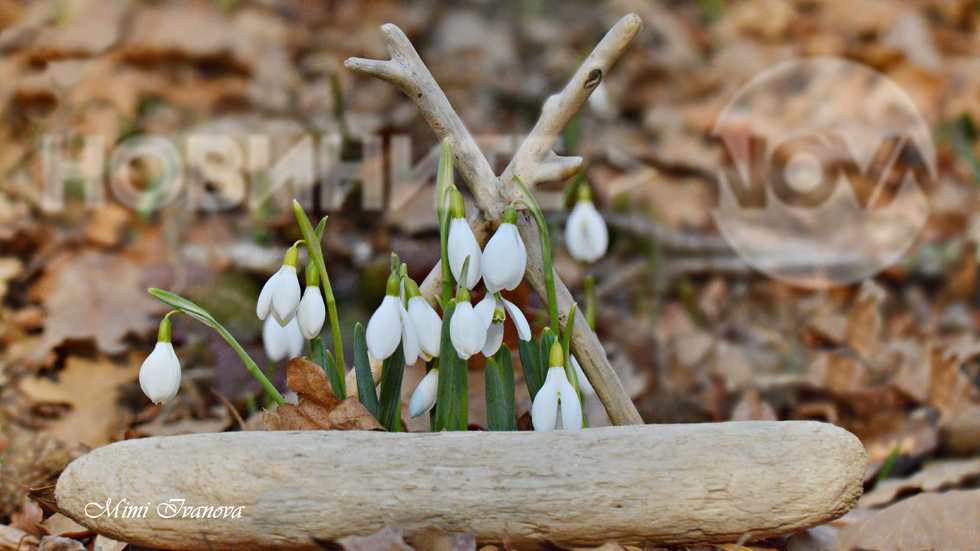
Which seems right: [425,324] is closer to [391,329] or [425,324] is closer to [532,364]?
[391,329]

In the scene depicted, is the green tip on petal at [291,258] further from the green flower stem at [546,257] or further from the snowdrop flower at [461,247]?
the green flower stem at [546,257]

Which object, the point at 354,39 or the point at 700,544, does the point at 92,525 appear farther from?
the point at 354,39

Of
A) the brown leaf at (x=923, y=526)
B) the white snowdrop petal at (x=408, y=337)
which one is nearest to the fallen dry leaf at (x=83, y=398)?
the white snowdrop petal at (x=408, y=337)

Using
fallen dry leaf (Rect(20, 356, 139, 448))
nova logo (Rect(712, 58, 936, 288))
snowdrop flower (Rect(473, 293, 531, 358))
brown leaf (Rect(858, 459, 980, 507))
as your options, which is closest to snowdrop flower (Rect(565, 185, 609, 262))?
snowdrop flower (Rect(473, 293, 531, 358))

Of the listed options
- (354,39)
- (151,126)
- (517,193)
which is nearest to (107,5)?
(151,126)

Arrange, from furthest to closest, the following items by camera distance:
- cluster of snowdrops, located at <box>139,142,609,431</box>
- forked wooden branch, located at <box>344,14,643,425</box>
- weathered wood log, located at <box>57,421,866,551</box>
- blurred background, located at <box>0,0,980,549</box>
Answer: blurred background, located at <box>0,0,980,549</box>, forked wooden branch, located at <box>344,14,643,425</box>, cluster of snowdrops, located at <box>139,142,609,431</box>, weathered wood log, located at <box>57,421,866,551</box>

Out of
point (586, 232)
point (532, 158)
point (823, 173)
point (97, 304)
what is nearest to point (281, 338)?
point (532, 158)

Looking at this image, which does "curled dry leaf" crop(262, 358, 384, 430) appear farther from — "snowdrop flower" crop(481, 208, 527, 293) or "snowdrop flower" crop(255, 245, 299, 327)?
"snowdrop flower" crop(481, 208, 527, 293)
